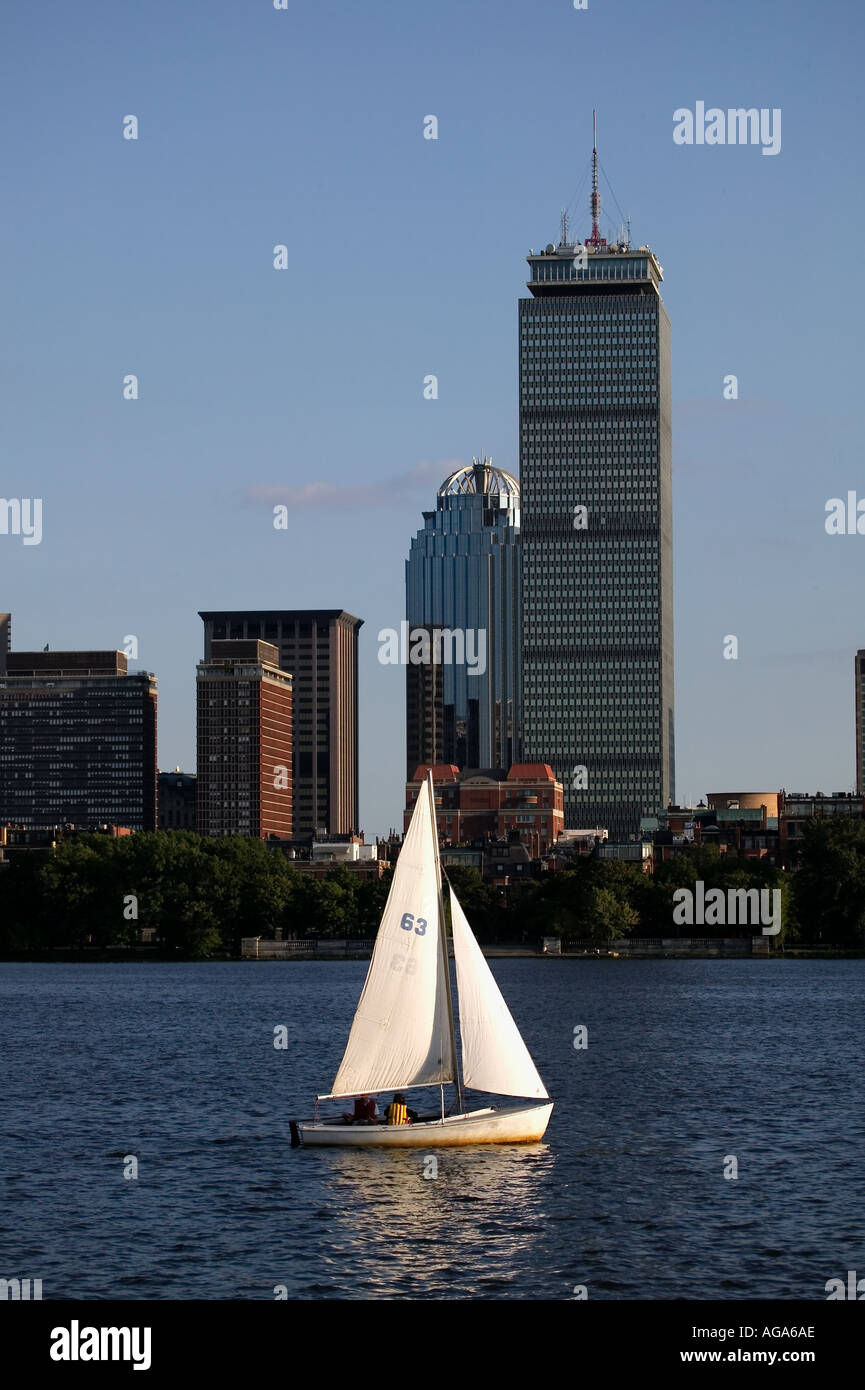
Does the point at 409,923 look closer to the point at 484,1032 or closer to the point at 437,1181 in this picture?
the point at 484,1032

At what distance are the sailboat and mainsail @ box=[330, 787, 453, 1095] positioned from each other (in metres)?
0.03

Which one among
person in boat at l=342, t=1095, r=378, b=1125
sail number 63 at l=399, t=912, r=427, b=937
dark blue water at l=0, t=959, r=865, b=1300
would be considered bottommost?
dark blue water at l=0, t=959, r=865, b=1300

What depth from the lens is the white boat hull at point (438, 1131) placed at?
61844 mm

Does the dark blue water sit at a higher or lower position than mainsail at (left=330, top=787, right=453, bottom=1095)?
lower

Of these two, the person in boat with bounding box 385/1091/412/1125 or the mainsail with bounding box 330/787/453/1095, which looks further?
the mainsail with bounding box 330/787/453/1095

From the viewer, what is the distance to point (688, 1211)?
176 feet

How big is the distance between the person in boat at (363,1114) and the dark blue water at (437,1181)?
1230 mm

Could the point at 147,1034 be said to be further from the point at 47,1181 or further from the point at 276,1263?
the point at 276,1263

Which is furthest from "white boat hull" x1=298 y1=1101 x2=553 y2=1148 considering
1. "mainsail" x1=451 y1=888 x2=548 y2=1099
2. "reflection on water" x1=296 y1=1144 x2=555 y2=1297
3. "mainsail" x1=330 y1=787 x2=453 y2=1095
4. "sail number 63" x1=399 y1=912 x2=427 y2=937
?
"sail number 63" x1=399 y1=912 x2=427 y2=937

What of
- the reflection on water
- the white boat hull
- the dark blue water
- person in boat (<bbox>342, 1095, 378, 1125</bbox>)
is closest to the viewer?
the reflection on water

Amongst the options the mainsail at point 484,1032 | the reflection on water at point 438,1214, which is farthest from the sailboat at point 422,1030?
the reflection on water at point 438,1214

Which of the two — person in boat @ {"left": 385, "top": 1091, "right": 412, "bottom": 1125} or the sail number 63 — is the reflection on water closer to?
person in boat @ {"left": 385, "top": 1091, "right": 412, "bottom": 1125}

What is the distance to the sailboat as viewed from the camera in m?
61.9

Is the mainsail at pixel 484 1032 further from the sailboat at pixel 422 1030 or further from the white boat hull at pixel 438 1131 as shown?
the white boat hull at pixel 438 1131
